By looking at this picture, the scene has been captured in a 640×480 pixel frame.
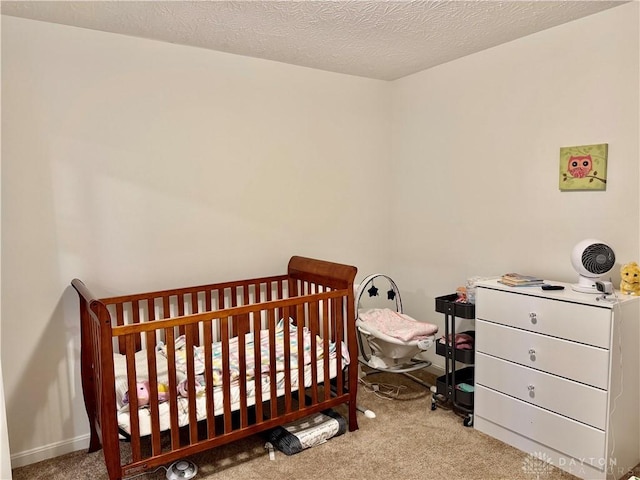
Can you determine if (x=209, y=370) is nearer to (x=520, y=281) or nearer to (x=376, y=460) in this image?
(x=376, y=460)

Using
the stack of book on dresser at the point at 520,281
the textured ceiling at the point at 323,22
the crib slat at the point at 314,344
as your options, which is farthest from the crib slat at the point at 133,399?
the stack of book on dresser at the point at 520,281

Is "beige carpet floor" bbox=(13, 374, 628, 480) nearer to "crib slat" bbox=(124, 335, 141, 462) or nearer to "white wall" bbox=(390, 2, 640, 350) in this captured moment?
"crib slat" bbox=(124, 335, 141, 462)

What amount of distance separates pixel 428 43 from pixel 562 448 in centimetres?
236

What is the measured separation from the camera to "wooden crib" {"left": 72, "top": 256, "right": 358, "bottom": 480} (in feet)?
6.69

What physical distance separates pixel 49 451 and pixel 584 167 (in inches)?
130

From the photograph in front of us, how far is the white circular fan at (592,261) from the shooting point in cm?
227

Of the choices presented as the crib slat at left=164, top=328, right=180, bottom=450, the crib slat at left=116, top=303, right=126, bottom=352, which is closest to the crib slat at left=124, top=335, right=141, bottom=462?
the crib slat at left=164, top=328, right=180, bottom=450

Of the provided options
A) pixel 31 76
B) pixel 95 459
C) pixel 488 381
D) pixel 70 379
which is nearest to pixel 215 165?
pixel 31 76

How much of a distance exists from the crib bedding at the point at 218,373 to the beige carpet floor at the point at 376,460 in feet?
1.07

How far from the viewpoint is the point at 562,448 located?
228 cm

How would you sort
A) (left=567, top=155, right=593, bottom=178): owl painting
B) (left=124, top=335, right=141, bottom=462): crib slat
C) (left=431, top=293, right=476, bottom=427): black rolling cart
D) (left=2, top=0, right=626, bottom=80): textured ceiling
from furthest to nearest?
(left=431, top=293, right=476, bottom=427): black rolling cart, (left=567, top=155, right=593, bottom=178): owl painting, (left=2, top=0, right=626, bottom=80): textured ceiling, (left=124, top=335, right=141, bottom=462): crib slat

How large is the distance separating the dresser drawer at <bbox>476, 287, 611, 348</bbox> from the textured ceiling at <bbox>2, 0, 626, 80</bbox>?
A: 1479mm

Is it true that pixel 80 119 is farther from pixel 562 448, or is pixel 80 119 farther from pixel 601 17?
pixel 562 448

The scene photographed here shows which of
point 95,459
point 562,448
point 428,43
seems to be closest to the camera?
point 562,448
